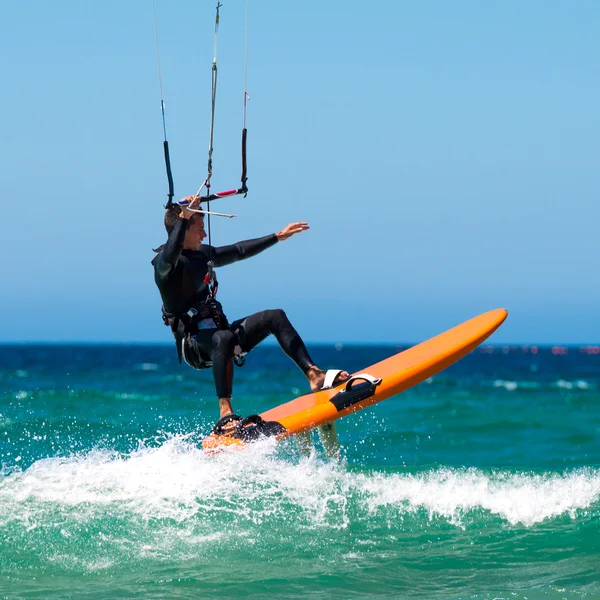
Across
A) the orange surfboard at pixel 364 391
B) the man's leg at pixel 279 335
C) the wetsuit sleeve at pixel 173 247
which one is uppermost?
the wetsuit sleeve at pixel 173 247

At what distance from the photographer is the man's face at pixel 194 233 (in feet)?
20.6

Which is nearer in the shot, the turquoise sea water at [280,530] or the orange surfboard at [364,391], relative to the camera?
Result: the turquoise sea water at [280,530]

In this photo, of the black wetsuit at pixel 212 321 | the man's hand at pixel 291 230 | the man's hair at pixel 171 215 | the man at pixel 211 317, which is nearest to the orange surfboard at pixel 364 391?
the man at pixel 211 317

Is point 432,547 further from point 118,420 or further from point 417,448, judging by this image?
point 118,420

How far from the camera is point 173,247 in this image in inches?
236

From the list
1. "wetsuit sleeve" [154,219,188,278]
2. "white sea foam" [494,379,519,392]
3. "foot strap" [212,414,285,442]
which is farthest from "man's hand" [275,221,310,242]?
"white sea foam" [494,379,519,392]

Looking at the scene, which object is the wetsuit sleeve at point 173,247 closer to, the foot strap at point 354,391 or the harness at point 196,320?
the harness at point 196,320

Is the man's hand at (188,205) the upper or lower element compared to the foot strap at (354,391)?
upper

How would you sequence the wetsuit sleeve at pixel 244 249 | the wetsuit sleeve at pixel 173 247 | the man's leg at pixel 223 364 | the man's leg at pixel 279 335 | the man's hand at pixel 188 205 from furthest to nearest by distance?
1. the wetsuit sleeve at pixel 244 249
2. the man's leg at pixel 279 335
3. the man's leg at pixel 223 364
4. the man's hand at pixel 188 205
5. the wetsuit sleeve at pixel 173 247

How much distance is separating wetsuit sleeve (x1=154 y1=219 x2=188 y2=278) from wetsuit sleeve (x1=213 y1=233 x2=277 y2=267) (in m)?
0.55

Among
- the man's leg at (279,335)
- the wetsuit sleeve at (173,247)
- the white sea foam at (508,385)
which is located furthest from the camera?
the white sea foam at (508,385)

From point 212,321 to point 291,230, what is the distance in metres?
0.89

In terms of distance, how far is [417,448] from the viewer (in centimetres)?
1189

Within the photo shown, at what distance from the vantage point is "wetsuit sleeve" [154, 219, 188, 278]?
5977 millimetres
